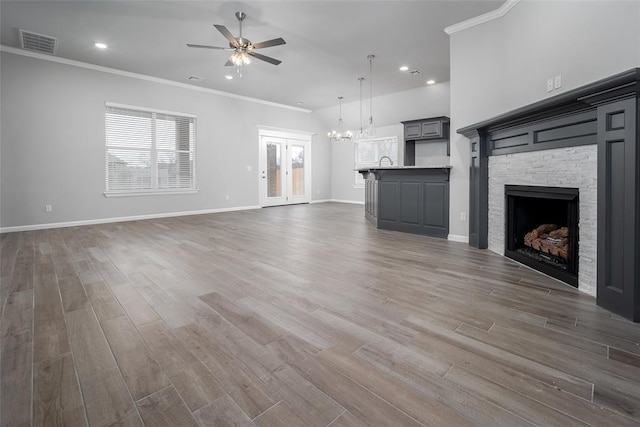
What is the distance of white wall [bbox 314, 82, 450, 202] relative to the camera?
7.81 m

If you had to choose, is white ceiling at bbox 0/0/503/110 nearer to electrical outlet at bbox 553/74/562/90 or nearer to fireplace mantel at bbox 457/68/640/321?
electrical outlet at bbox 553/74/562/90

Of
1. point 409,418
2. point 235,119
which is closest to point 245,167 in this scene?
point 235,119

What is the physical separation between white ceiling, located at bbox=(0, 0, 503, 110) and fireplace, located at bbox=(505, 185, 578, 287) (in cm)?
253

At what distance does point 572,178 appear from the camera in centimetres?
266

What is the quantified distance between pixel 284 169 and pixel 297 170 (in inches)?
22.3

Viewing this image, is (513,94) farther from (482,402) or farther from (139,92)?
(139,92)

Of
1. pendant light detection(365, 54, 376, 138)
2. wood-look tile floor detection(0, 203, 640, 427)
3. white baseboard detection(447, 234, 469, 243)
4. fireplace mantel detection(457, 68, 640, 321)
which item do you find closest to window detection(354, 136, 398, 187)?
pendant light detection(365, 54, 376, 138)

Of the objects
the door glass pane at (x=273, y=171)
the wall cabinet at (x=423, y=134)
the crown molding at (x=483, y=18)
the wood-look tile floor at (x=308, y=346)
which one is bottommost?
the wood-look tile floor at (x=308, y=346)

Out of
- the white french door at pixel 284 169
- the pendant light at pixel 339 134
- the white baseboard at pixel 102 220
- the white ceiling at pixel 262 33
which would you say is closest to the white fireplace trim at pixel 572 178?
the white ceiling at pixel 262 33

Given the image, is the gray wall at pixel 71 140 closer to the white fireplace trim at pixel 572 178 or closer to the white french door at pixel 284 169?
the white french door at pixel 284 169

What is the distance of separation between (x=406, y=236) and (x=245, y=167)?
5.44m

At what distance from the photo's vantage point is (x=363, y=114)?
31.2ft

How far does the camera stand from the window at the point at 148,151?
6414 mm

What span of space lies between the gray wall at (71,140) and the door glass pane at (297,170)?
2.77 metres
